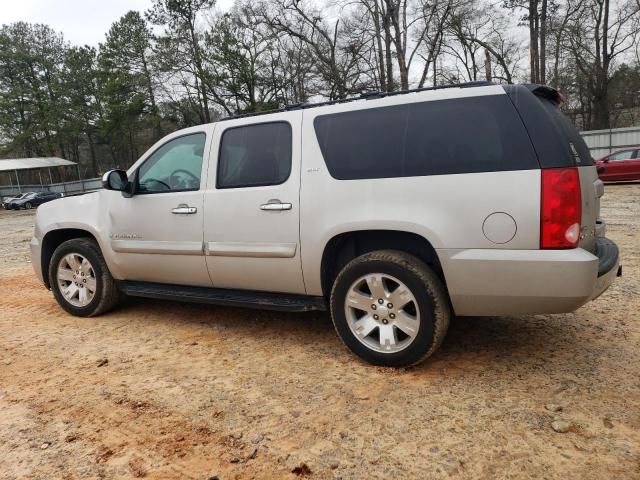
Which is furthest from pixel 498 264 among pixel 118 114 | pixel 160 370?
pixel 118 114

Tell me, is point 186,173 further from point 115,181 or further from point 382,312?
point 382,312

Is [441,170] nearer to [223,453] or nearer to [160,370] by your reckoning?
[223,453]

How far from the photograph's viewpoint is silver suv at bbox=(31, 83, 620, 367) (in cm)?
275

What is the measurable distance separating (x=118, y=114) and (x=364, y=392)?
1628 inches

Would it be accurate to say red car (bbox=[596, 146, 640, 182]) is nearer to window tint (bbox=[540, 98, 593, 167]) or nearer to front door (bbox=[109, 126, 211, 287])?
window tint (bbox=[540, 98, 593, 167])

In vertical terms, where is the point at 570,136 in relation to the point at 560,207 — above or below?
above

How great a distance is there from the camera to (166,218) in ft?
13.5

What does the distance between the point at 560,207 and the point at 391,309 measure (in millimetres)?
1200

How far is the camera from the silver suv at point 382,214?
2.75 metres

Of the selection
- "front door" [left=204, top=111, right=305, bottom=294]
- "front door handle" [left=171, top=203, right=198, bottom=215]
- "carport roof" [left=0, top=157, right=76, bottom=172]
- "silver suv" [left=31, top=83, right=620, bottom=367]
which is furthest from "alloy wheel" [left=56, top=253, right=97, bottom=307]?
"carport roof" [left=0, top=157, right=76, bottom=172]

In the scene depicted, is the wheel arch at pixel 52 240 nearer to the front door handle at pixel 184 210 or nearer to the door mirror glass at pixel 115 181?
the door mirror glass at pixel 115 181

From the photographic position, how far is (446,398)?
2818mm

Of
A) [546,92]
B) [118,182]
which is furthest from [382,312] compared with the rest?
[118,182]

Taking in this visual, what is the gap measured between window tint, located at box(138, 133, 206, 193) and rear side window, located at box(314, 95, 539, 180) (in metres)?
1.22
